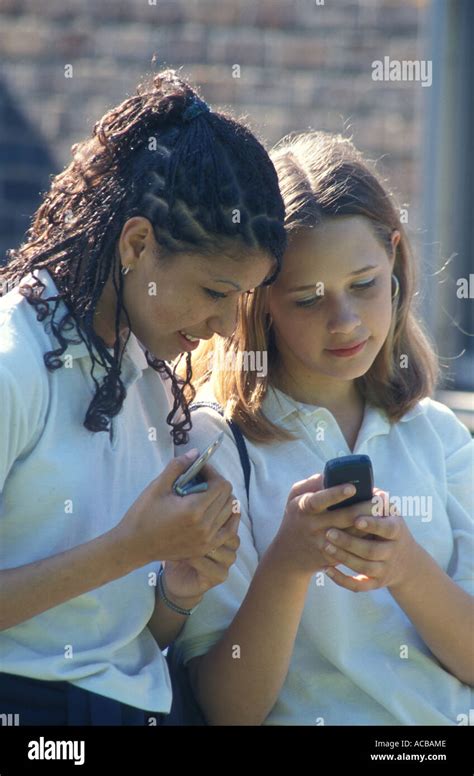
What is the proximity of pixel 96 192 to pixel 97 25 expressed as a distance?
141 inches

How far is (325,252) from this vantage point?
276 cm

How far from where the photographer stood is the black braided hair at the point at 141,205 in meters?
2.43

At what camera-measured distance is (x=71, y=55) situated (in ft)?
19.2

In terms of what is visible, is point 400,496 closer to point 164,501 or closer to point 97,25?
point 164,501

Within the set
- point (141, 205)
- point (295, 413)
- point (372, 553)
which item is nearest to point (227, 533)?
point (372, 553)

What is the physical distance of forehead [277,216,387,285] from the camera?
276cm

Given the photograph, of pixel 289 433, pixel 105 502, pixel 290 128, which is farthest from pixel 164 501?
pixel 290 128

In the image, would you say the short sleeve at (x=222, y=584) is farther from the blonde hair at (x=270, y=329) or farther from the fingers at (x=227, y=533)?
the fingers at (x=227, y=533)

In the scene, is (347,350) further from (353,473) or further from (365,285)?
(353,473)

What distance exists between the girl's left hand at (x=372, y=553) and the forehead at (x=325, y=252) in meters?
0.56

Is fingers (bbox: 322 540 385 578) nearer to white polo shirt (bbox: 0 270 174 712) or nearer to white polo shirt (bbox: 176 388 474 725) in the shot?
white polo shirt (bbox: 176 388 474 725)

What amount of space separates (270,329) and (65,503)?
782 millimetres

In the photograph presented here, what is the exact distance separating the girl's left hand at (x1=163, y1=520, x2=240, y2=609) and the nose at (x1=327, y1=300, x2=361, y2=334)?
21.4 inches

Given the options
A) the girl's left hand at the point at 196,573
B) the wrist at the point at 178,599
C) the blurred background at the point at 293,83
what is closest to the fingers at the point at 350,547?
the girl's left hand at the point at 196,573
